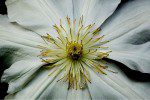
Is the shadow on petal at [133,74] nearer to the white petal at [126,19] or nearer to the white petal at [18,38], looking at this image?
the white petal at [126,19]

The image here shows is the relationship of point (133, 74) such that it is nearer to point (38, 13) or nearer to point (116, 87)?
point (116, 87)

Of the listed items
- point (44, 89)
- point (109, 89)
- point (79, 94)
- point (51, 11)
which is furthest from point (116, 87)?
point (51, 11)

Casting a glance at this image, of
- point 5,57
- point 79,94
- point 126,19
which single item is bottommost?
point 79,94

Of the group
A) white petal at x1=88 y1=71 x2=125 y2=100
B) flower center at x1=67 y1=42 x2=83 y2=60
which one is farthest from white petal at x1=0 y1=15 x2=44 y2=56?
white petal at x1=88 y1=71 x2=125 y2=100

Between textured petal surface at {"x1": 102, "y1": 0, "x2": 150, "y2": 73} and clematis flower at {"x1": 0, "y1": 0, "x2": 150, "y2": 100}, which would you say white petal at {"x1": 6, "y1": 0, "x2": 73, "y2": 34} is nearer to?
clematis flower at {"x1": 0, "y1": 0, "x2": 150, "y2": 100}

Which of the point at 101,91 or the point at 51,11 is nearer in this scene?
the point at 101,91

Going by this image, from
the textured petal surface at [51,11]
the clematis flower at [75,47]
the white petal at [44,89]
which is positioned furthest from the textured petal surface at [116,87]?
the textured petal surface at [51,11]

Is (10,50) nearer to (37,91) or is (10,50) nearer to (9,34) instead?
(9,34)
